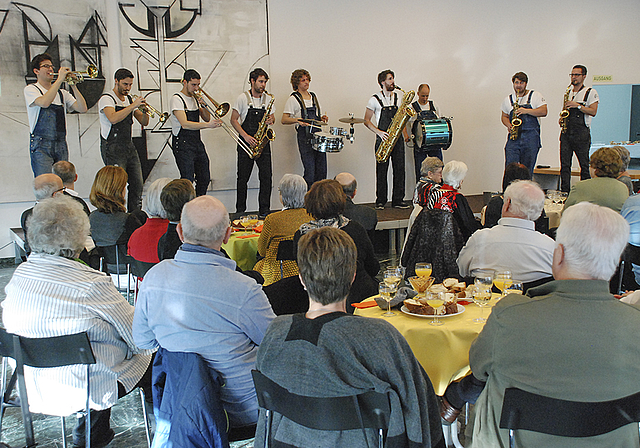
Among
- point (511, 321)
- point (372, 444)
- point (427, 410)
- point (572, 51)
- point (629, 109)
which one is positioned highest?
point (572, 51)

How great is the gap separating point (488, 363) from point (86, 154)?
6.27m

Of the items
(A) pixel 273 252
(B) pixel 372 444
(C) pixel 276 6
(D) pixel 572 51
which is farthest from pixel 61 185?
(D) pixel 572 51

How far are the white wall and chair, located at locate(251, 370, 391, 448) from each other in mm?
6234

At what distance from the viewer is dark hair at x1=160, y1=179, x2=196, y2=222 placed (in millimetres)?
3283

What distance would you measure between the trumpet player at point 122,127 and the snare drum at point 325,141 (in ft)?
6.78

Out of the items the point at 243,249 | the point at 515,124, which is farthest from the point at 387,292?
the point at 515,124

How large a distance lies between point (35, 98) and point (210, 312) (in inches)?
192

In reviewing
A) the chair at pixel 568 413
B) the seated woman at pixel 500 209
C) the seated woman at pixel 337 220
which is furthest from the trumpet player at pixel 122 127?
the chair at pixel 568 413

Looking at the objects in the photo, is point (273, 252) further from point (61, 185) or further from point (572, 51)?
point (572, 51)

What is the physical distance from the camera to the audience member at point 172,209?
3.22 metres

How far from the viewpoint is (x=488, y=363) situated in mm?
1657

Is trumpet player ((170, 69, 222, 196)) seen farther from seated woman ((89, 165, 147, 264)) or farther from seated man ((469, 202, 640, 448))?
seated man ((469, 202, 640, 448))

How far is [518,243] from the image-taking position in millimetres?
2705

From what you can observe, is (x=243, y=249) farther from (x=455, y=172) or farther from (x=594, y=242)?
(x=594, y=242)
